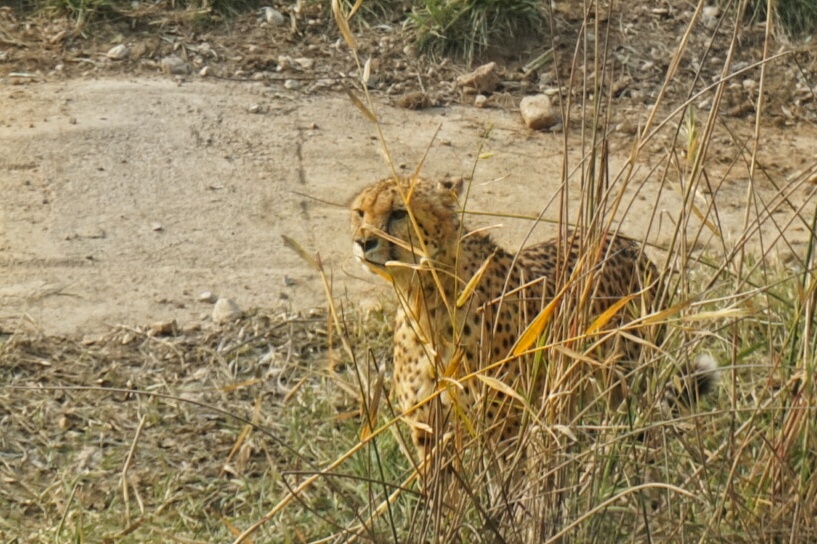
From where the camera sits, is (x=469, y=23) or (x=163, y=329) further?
(x=469, y=23)

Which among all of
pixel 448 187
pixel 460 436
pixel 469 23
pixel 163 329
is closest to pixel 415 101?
pixel 469 23

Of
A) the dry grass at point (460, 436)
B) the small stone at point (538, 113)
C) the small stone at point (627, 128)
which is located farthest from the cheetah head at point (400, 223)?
the small stone at point (627, 128)

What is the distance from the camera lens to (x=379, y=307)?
3.83 m

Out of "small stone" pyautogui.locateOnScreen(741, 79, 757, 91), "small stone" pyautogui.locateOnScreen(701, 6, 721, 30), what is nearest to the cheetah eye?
"small stone" pyautogui.locateOnScreen(741, 79, 757, 91)

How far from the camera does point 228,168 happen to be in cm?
478

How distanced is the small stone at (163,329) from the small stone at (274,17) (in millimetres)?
2233

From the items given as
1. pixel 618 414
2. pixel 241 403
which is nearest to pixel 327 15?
pixel 241 403

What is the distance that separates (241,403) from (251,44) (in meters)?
2.48

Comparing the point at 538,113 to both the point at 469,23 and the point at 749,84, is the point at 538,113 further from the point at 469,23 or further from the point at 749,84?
the point at 749,84

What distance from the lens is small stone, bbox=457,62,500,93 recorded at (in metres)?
5.45

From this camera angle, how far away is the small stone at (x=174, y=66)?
5.36 meters

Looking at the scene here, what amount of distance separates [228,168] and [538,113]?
1.20m

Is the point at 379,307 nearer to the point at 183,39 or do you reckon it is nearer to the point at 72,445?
the point at 72,445

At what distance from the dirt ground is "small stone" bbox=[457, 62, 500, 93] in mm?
56
